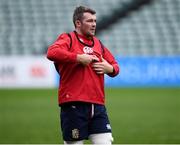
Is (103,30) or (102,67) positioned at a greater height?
(103,30)

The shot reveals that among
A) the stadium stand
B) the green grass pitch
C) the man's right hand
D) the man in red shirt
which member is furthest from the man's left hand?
the stadium stand

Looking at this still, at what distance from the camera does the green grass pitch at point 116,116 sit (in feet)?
36.5

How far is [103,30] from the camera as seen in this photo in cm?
3016

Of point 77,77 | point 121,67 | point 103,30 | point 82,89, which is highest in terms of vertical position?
point 103,30

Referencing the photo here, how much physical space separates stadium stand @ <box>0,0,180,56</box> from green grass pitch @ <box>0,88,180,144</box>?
5.22 meters

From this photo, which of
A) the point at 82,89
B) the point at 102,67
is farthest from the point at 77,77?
the point at 102,67

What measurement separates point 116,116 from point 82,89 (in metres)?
8.94

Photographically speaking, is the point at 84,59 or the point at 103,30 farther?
the point at 103,30

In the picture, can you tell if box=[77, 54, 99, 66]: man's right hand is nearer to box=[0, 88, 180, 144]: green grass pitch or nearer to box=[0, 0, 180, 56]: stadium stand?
box=[0, 88, 180, 144]: green grass pitch

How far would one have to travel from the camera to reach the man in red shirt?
6395 millimetres

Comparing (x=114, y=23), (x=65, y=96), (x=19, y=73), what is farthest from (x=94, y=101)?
(x=114, y=23)

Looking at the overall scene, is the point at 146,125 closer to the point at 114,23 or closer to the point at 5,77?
the point at 5,77

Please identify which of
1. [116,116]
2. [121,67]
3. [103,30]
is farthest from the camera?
[103,30]

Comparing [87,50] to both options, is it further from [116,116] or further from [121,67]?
[121,67]
